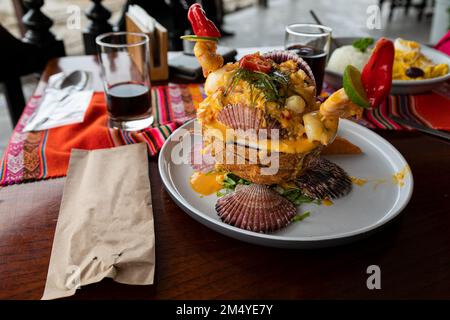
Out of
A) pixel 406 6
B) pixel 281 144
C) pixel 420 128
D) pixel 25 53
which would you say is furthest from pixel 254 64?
pixel 406 6

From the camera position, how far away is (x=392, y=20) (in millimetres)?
5043

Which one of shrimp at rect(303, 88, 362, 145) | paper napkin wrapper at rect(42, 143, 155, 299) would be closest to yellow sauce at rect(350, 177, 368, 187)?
shrimp at rect(303, 88, 362, 145)

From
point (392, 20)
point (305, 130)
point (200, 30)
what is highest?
point (200, 30)

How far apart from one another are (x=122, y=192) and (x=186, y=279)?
0.25 m

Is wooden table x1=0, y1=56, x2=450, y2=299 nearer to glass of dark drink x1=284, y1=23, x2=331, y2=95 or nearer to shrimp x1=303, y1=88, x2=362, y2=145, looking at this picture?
shrimp x1=303, y1=88, x2=362, y2=145

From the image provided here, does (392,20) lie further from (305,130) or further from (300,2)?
(305,130)

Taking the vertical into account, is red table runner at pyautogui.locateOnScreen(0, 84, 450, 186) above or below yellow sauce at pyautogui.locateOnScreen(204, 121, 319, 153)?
below

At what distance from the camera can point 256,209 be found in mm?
732

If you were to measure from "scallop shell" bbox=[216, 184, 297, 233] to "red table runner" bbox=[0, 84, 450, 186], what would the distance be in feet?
0.95

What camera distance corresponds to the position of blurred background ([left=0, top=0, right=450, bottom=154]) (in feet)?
6.82

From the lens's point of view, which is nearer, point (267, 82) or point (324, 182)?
point (267, 82)

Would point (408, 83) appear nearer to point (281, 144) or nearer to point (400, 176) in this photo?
point (400, 176)

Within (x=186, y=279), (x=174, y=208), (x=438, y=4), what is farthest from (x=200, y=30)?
(x=438, y=4)

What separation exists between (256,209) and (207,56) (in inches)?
11.6
